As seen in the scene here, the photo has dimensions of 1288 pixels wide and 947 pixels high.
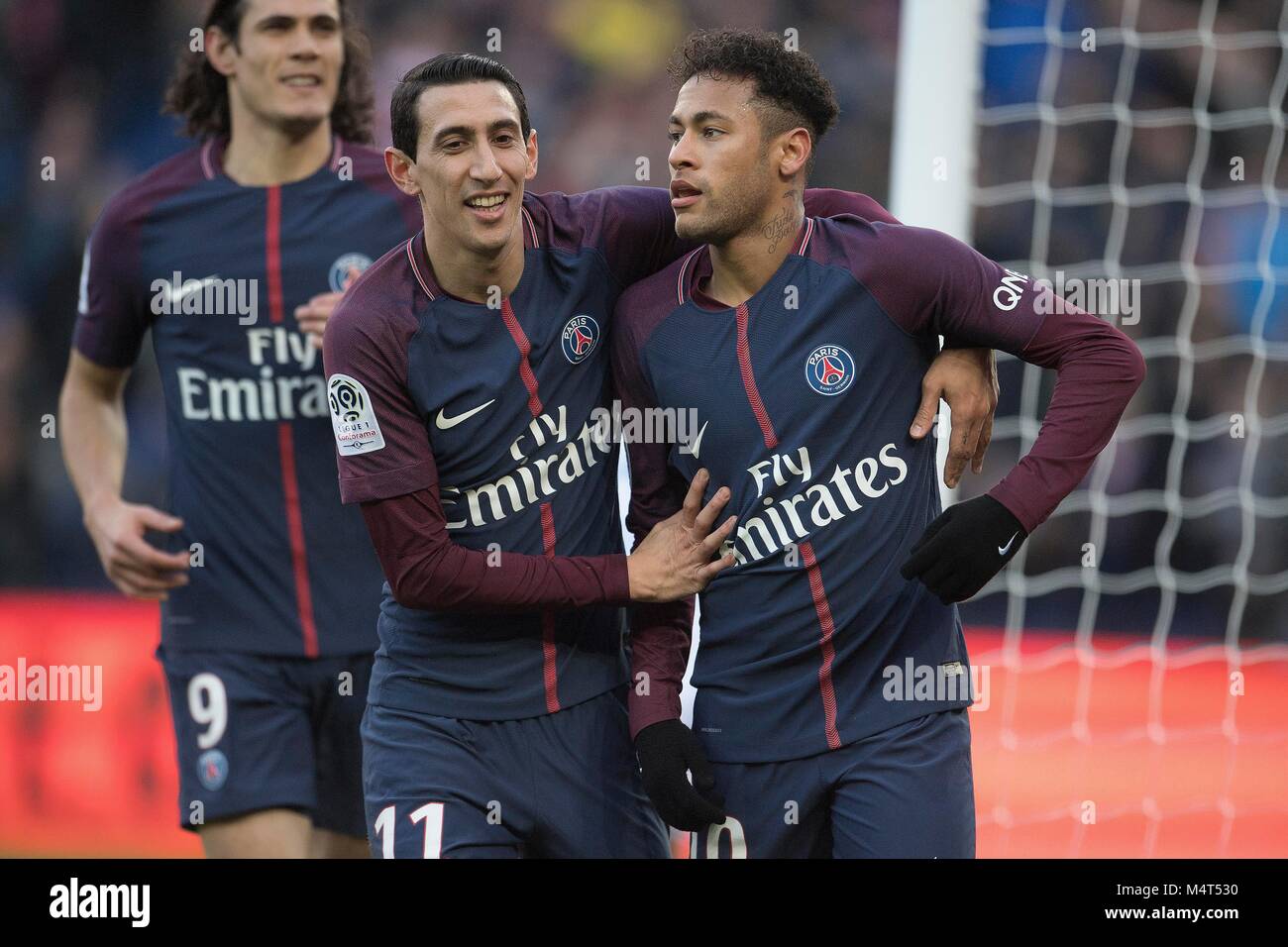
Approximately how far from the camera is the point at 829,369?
300 cm

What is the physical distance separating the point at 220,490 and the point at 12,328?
434 cm

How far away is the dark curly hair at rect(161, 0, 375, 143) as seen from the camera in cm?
426

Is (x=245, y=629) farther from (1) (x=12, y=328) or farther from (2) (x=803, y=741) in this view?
(1) (x=12, y=328)

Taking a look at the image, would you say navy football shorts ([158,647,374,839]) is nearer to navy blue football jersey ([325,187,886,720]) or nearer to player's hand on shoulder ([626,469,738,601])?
navy blue football jersey ([325,187,886,720])

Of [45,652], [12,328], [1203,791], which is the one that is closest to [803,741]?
[1203,791]

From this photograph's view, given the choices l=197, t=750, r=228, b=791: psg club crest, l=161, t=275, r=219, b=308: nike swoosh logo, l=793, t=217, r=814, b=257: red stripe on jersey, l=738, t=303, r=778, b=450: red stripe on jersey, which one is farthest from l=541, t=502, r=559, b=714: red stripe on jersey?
l=161, t=275, r=219, b=308: nike swoosh logo

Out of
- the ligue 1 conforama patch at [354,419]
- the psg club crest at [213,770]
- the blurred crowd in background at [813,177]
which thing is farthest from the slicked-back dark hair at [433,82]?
the blurred crowd in background at [813,177]

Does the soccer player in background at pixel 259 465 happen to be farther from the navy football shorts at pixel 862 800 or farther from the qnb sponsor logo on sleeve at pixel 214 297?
the navy football shorts at pixel 862 800

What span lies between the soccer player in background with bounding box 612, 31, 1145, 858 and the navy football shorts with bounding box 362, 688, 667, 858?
17 centimetres

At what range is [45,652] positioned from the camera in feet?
20.3

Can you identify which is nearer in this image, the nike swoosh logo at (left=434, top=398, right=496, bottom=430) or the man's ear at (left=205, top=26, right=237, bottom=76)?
the nike swoosh logo at (left=434, top=398, right=496, bottom=430)

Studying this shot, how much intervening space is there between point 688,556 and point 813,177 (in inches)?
197

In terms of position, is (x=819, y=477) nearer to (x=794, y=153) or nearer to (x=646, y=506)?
(x=646, y=506)
